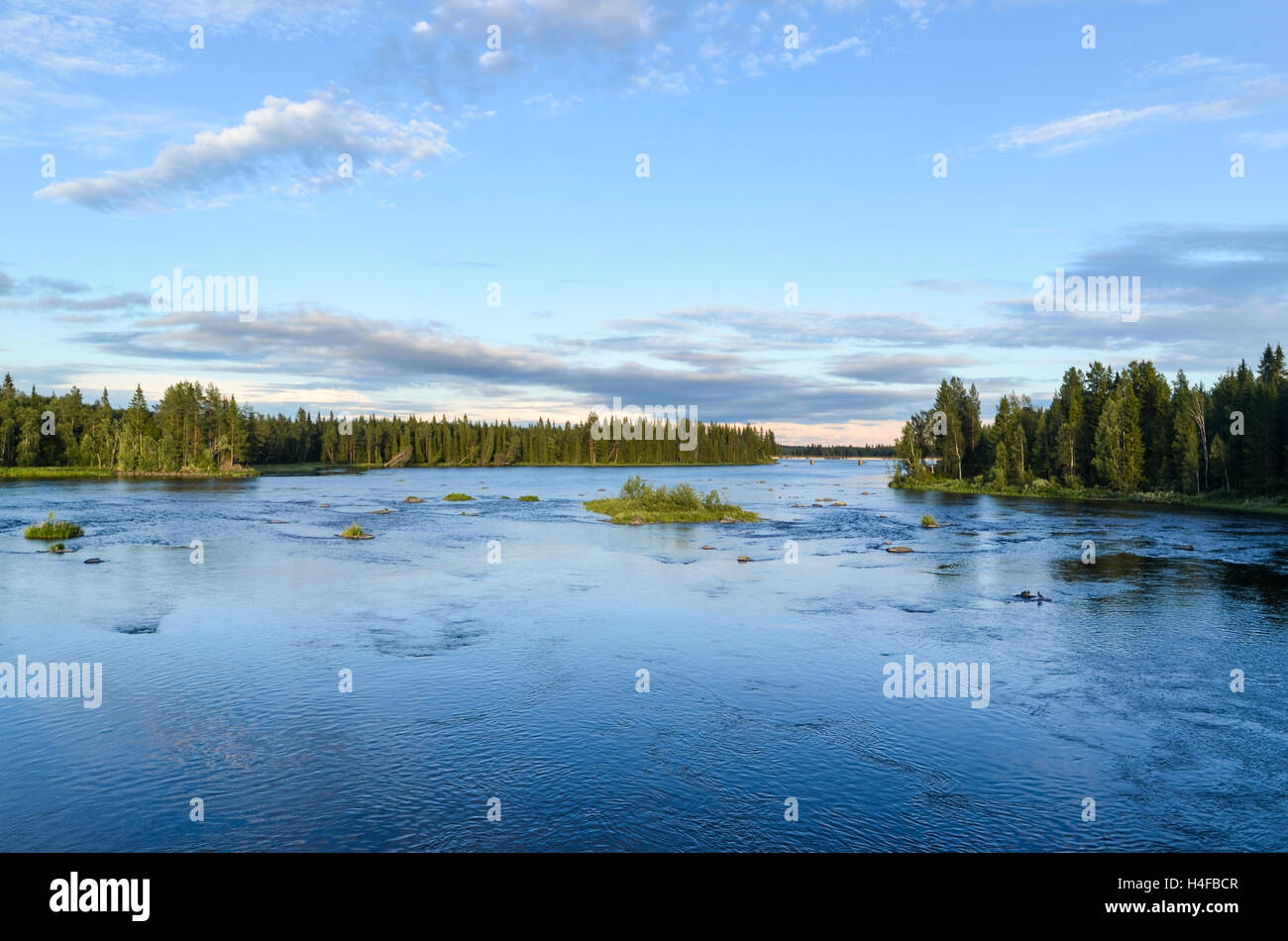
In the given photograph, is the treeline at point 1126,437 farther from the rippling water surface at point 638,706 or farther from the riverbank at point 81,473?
the riverbank at point 81,473

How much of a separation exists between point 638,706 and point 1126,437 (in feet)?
383

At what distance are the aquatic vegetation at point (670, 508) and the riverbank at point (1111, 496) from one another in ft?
197

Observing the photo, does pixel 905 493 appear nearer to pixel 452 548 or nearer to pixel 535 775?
pixel 452 548

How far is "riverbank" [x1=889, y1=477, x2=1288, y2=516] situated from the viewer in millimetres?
92625

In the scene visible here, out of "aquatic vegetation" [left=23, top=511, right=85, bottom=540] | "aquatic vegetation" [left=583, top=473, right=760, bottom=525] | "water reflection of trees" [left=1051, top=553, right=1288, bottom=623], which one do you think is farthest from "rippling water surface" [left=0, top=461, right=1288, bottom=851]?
"aquatic vegetation" [left=583, top=473, right=760, bottom=525]

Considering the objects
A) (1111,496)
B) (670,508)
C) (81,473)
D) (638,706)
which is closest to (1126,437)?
(1111,496)

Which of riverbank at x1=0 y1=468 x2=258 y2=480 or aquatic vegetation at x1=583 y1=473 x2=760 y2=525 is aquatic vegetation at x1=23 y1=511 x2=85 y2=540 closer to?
aquatic vegetation at x1=583 y1=473 x2=760 y2=525

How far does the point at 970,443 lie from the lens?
156 meters

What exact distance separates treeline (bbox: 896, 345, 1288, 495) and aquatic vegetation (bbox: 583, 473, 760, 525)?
217ft

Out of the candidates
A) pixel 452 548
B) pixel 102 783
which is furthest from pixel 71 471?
pixel 102 783

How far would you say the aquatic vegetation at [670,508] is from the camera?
79688 millimetres

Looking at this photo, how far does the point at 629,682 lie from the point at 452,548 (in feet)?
120

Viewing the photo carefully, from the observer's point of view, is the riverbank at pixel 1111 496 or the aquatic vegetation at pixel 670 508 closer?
the aquatic vegetation at pixel 670 508

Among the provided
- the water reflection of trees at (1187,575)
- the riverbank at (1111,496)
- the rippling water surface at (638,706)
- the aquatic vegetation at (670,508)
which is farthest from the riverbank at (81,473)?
the water reflection of trees at (1187,575)
